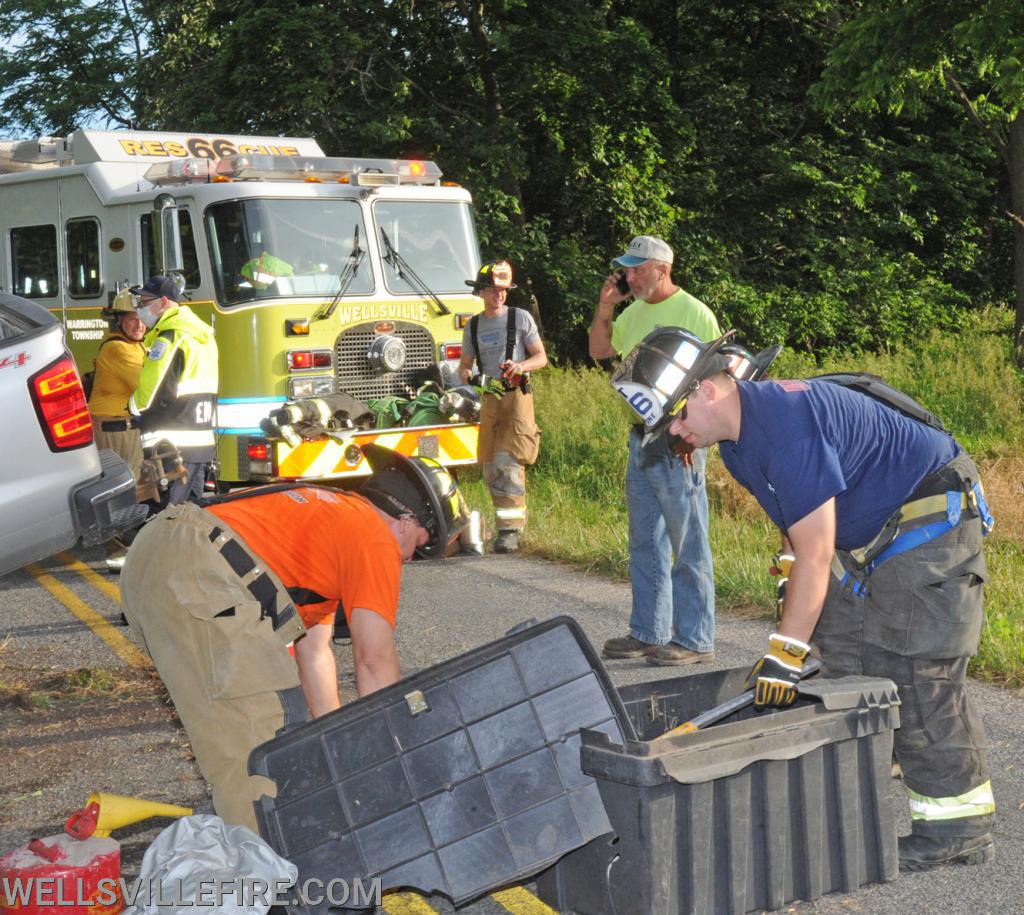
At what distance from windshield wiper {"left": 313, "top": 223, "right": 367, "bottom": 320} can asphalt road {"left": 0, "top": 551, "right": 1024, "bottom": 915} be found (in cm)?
221

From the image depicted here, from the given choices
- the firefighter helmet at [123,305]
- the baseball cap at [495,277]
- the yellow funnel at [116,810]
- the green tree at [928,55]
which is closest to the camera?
the yellow funnel at [116,810]

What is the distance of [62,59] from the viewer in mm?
31453

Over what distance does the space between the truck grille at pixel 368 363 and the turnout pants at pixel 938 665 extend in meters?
6.61

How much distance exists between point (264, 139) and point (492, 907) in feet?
29.8

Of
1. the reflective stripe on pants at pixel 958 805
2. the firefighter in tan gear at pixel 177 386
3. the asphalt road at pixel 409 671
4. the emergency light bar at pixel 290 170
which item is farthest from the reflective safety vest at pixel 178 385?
the reflective stripe on pants at pixel 958 805

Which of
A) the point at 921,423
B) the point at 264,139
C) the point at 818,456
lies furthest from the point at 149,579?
the point at 264,139

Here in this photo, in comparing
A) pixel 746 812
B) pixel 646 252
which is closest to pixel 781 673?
pixel 746 812

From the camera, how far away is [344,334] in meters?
10.1

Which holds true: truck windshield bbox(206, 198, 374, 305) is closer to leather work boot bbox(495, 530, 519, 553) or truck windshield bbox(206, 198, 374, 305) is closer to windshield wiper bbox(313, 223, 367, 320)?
windshield wiper bbox(313, 223, 367, 320)

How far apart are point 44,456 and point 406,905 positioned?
7.93ft

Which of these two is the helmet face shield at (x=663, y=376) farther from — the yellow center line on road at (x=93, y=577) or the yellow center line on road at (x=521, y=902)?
the yellow center line on road at (x=93, y=577)

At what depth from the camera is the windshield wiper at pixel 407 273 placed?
10.5m

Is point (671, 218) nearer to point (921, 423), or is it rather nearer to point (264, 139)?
point (264, 139)

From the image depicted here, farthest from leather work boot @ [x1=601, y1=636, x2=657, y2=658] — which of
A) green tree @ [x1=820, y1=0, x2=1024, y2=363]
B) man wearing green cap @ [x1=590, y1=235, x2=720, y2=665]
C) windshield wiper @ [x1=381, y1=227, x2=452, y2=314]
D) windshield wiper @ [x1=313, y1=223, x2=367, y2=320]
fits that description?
green tree @ [x1=820, y1=0, x2=1024, y2=363]
